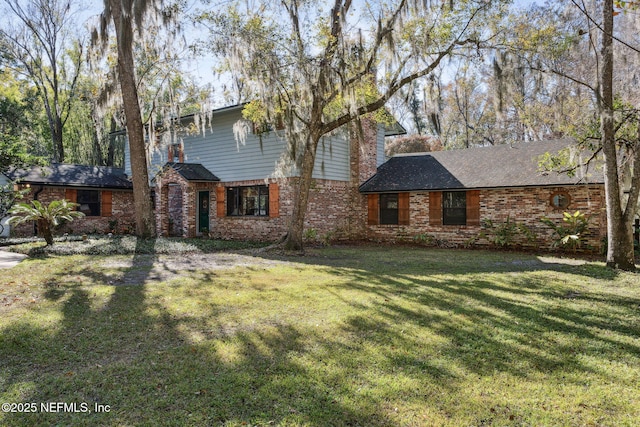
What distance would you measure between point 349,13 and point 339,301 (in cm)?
877

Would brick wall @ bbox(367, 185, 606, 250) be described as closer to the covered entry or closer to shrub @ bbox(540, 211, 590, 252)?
shrub @ bbox(540, 211, 590, 252)

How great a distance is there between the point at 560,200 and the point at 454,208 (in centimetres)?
322

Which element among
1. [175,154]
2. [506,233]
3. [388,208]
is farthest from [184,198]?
[506,233]

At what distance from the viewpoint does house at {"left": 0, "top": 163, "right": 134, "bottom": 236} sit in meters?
15.9

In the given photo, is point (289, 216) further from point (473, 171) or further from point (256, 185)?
point (473, 171)

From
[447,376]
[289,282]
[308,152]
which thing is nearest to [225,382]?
[447,376]

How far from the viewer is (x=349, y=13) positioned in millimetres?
11289

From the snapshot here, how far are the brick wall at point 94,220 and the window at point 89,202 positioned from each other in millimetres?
278

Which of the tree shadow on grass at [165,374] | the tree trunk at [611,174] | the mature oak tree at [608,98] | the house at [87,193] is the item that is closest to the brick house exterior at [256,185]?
the house at [87,193]

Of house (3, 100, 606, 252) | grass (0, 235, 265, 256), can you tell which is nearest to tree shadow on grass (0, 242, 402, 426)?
grass (0, 235, 265, 256)

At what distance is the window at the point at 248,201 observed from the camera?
15.2 meters

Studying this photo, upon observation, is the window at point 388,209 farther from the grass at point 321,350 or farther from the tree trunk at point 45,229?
the tree trunk at point 45,229

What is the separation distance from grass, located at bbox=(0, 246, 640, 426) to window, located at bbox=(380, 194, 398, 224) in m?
7.95

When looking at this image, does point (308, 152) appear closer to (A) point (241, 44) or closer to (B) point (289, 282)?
(A) point (241, 44)
